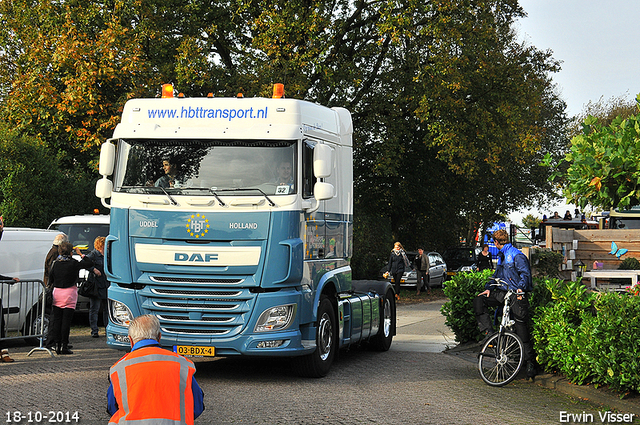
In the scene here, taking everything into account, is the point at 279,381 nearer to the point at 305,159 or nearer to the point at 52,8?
the point at 305,159

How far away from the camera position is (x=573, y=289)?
31.3ft

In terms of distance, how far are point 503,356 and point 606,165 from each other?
3.10 m

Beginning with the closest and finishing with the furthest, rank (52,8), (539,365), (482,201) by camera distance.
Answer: (539,365) < (52,8) < (482,201)

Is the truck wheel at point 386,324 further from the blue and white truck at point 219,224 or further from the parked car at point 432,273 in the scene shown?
the parked car at point 432,273

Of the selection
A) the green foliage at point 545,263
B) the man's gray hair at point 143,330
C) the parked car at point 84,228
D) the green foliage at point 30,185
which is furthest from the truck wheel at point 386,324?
the green foliage at point 30,185

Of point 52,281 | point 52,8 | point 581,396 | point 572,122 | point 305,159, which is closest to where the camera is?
point 581,396

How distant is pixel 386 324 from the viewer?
1306 cm

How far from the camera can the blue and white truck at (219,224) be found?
9.03 meters

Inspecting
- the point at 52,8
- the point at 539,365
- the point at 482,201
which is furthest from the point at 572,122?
the point at 539,365

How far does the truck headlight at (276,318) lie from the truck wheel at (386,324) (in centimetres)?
368

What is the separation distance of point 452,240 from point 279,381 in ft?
111

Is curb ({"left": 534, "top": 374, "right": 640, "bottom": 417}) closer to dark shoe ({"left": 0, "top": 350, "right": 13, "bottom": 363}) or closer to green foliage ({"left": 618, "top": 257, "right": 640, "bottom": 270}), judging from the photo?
dark shoe ({"left": 0, "top": 350, "right": 13, "bottom": 363})

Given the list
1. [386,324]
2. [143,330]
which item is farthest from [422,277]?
[143,330]

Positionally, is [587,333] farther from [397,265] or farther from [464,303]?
[397,265]
